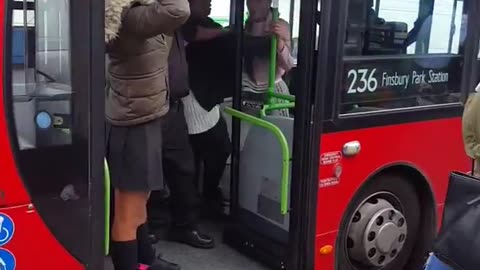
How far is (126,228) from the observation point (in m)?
3.04

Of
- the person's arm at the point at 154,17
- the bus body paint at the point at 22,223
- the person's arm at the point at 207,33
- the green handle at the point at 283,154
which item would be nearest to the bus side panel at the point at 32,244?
the bus body paint at the point at 22,223

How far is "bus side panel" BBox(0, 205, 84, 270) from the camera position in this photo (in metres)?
2.31

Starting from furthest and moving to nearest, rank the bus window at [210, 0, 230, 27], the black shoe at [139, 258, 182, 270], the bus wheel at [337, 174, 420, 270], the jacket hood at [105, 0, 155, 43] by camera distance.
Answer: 1. the bus window at [210, 0, 230, 27]
2. the bus wheel at [337, 174, 420, 270]
3. the black shoe at [139, 258, 182, 270]
4. the jacket hood at [105, 0, 155, 43]

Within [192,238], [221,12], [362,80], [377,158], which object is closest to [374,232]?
[377,158]

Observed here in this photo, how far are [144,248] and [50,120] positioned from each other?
114 centimetres

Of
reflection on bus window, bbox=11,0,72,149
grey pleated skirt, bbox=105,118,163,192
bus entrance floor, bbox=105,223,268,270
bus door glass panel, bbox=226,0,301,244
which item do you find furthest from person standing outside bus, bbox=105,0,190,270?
bus door glass panel, bbox=226,0,301,244

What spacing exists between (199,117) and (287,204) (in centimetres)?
95

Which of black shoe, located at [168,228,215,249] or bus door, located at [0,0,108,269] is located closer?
bus door, located at [0,0,108,269]

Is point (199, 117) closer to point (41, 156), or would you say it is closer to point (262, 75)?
point (262, 75)

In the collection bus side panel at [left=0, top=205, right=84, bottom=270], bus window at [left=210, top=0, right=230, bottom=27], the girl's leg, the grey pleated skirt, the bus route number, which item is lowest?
the girl's leg

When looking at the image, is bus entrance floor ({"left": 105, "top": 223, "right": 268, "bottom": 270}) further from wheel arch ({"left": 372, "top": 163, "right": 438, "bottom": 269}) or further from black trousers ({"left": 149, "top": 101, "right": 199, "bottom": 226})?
wheel arch ({"left": 372, "top": 163, "right": 438, "bottom": 269})

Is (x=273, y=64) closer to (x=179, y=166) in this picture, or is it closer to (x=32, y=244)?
(x=179, y=166)

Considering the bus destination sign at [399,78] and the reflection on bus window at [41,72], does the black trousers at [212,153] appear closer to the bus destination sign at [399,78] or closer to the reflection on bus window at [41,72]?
the bus destination sign at [399,78]

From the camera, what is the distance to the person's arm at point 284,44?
3750mm
